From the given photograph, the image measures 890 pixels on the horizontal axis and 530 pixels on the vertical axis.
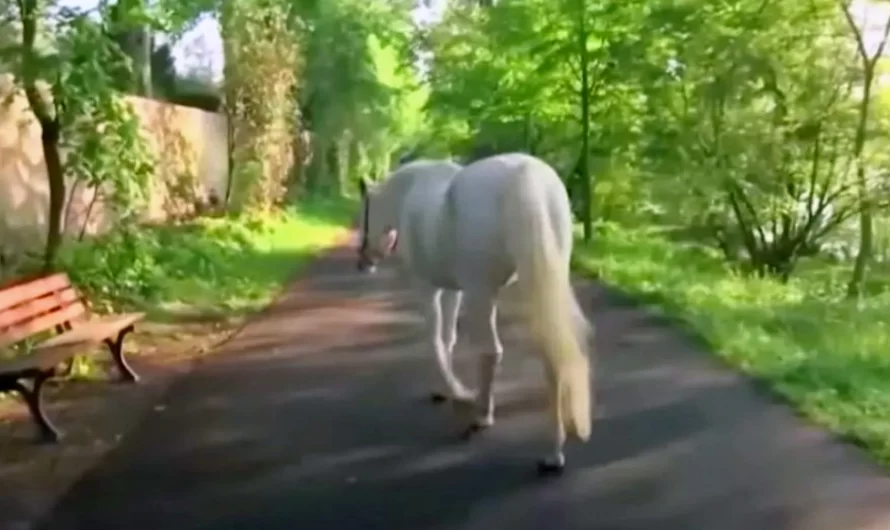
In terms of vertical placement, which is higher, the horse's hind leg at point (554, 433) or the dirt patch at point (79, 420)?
the horse's hind leg at point (554, 433)

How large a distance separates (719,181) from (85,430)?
48.4 feet

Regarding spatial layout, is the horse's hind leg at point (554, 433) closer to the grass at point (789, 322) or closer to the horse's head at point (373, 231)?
the grass at point (789, 322)

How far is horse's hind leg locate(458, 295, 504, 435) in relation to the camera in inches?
327

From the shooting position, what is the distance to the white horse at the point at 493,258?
7.47 m

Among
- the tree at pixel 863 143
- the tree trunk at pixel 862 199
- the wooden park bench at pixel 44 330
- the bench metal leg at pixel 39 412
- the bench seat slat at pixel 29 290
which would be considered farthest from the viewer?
the tree trunk at pixel 862 199

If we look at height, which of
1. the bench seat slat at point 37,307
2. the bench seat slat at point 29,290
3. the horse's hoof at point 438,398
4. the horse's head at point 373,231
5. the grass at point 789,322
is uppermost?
the horse's head at point 373,231

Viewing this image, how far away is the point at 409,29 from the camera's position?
40.8 m

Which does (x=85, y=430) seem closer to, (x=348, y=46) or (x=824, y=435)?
(x=824, y=435)

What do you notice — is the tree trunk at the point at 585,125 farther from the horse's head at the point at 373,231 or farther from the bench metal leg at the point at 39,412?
the bench metal leg at the point at 39,412

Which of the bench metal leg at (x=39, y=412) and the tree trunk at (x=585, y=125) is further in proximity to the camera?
the tree trunk at (x=585, y=125)

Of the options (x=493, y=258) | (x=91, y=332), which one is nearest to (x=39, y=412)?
(x=91, y=332)

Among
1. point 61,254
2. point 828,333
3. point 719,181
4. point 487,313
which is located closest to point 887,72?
point 719,181

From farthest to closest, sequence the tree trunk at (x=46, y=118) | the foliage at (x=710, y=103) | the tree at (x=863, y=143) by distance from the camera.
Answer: the foliage at (x=710, y=103) → the tree at (x=863, y=143) → the tree trunk at (x=46, y=118)

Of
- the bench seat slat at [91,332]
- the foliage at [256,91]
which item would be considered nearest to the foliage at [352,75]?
the foliage at [256,91]
